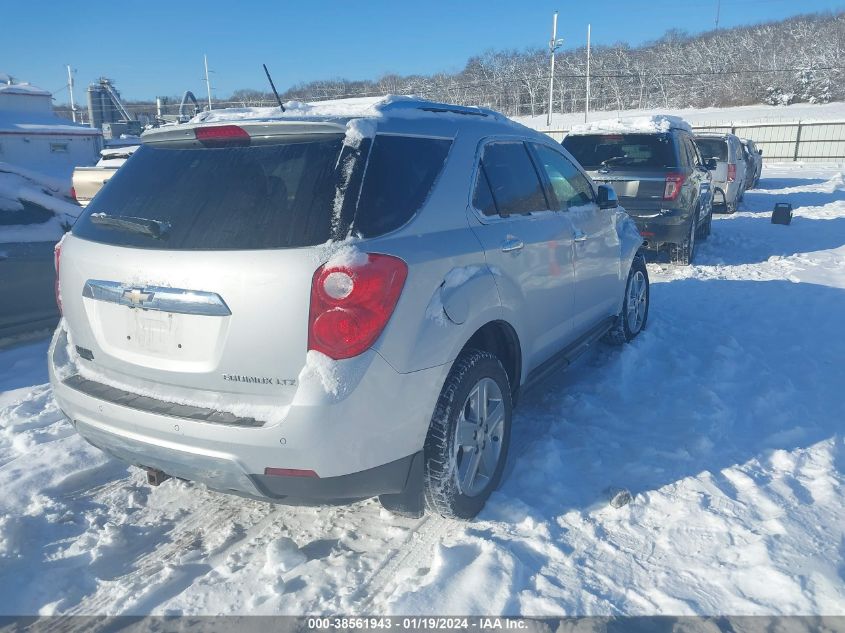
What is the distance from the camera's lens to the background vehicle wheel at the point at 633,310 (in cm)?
545

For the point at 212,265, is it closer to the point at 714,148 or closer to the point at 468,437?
the point at 468,437

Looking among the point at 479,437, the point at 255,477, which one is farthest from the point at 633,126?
the point at 255,477

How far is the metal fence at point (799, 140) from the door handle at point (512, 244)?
32143 mm

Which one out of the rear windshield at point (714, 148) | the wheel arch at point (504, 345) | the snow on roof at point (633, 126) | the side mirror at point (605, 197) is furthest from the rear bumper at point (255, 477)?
the rear windshield at point (714, 148)

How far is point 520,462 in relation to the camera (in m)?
3.59

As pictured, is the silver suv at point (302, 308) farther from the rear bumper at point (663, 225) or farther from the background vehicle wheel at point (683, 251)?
the background vehicle wheel at point (683, 251)

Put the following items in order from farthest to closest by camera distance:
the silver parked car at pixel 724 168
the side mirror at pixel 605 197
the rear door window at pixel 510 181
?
the silver parked car at pixel 724 168
the side mirror at pixel 605 197
the rear door window at pixel 510 181

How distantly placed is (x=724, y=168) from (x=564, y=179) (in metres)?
11.5

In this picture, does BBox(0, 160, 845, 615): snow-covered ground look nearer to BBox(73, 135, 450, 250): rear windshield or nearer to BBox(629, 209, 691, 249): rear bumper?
BBox(73, 135, 450, 250): rear windshield

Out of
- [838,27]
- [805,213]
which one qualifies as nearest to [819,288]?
[805,213]

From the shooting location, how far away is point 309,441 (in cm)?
230

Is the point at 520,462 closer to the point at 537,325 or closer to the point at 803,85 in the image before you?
the point at 537,325

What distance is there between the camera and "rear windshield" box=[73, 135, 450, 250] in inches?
96.4

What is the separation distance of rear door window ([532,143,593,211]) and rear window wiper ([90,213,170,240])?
236 cm
